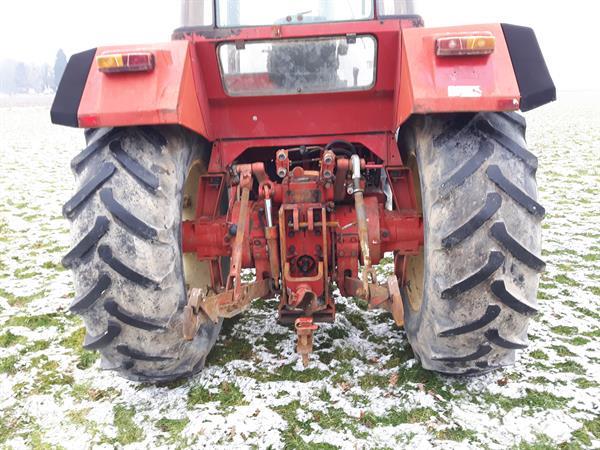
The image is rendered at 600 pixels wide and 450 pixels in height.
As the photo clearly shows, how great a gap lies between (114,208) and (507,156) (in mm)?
1789

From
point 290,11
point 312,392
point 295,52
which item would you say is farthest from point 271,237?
point 290,11

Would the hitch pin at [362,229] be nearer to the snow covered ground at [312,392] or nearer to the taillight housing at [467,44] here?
the taillight housing at [467,44]

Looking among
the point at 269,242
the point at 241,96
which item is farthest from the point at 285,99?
the point at 269,242

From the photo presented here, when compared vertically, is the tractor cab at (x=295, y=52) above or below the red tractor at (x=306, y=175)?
above

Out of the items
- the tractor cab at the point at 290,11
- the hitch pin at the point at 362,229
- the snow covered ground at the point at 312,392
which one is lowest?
the snow covered ground at the point at 312,392

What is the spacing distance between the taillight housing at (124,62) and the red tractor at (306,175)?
1 cm

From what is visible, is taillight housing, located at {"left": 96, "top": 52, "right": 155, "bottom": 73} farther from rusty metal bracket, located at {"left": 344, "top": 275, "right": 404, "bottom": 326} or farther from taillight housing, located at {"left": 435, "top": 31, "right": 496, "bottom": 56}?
rusty metal bracket, located at {"left": 344, "top": 275, "right": 404, "bottom": 326}

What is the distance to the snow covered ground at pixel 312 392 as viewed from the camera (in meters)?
2.53

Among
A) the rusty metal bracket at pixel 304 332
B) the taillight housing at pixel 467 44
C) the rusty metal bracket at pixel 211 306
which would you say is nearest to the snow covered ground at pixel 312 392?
the rusty metal bracket at pixel 304 332

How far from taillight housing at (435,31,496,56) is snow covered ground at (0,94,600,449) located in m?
1.76

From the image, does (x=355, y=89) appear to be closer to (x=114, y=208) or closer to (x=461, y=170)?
(x=461, y=170)

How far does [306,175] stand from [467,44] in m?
1.02

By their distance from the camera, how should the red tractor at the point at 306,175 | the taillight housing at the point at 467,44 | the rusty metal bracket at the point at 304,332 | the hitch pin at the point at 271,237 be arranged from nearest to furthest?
the taillight housing at the point at 467,44
the red tractor at the point at 306,175
the rusty metal bracket at the point at 304,332
the hitch pin at the point at 271,237

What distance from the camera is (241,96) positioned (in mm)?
2893
